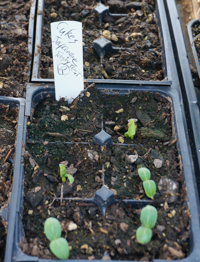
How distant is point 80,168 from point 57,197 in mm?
144

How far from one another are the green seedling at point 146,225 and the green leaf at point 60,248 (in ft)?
0.73

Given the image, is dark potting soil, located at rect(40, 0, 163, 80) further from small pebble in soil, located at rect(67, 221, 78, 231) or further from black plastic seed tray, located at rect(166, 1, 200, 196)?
small pebble in soil, located at rect(67, 221, 78, 231)

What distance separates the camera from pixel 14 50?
51.8 inches

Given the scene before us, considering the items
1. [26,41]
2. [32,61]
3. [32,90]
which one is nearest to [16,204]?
[32,90]

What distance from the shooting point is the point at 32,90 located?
3.77ft

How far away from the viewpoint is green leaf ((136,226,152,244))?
80 cm

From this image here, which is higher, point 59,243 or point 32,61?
point 32,61

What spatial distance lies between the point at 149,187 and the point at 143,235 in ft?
0.54

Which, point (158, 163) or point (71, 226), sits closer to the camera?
point (71, 226)

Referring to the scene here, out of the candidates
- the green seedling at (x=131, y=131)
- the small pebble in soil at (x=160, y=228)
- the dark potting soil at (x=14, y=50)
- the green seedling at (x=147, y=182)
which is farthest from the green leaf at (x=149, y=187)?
the dark potting soil at (x=14, y=50)

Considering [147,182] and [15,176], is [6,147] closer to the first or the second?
[15,176]

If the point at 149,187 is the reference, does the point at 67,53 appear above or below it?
above

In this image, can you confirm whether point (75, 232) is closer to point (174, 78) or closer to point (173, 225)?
point (173, 225)

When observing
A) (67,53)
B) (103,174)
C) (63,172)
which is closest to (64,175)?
(63,172)
